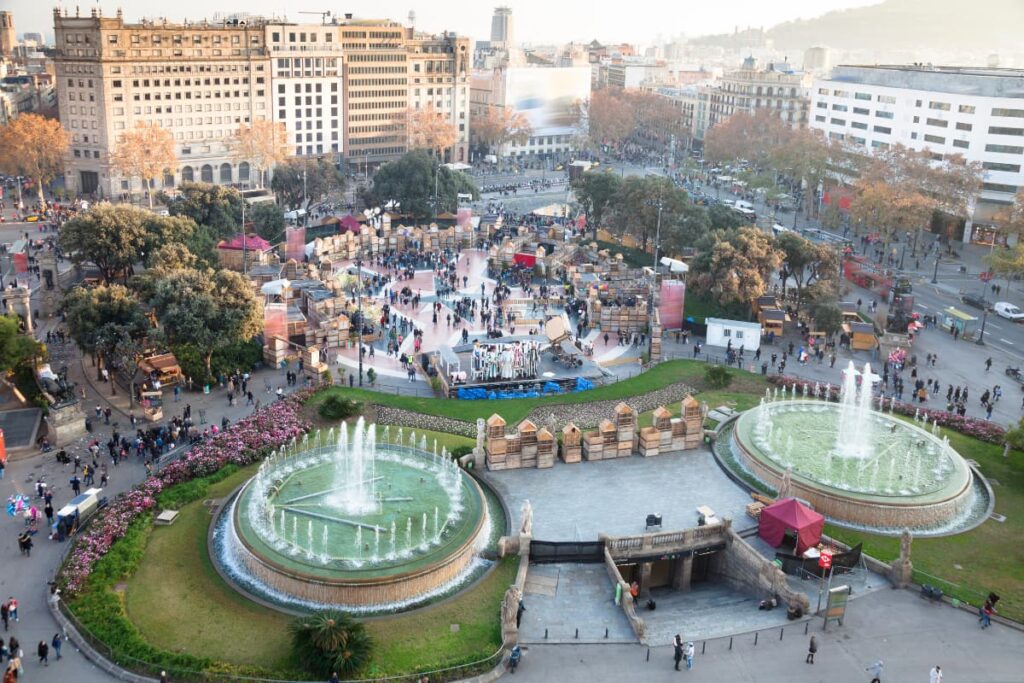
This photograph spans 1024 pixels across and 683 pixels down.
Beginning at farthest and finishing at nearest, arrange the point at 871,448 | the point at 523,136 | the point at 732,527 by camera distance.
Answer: the point at 523,136 < the point at 871,448 < the point at 732,527

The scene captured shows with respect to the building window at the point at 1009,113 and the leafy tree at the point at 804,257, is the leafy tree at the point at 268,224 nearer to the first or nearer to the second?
the leafy tree at the point at 804,257

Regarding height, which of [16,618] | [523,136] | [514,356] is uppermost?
[523,136]

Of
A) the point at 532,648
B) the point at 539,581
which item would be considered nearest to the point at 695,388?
the point at 539,581

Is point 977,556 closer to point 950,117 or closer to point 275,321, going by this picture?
point 275,321

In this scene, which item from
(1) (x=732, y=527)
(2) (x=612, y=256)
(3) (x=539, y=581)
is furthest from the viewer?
(2) (x=612, y=256)

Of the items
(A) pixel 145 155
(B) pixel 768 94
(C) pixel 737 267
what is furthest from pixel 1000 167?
(A) pixel 145 155

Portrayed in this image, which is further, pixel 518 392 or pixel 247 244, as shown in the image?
pixel 247 244

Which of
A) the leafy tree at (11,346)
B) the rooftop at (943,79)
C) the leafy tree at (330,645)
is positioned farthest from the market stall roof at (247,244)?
the rooftop at (943,79)

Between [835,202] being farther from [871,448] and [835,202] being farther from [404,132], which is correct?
[404,132]
